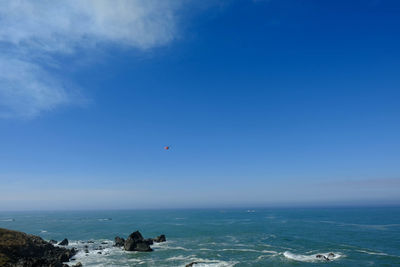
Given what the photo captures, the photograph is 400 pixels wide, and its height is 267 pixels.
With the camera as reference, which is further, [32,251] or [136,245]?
[136,245]

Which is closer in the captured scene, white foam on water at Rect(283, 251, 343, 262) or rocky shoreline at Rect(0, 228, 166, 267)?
rocky shoreline at Rect(0, 228, 166, 267)

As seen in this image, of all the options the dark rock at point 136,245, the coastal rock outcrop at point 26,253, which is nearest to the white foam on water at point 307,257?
the dark rock at point 136,245

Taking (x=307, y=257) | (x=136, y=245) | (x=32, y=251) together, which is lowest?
(x=307, y=257)

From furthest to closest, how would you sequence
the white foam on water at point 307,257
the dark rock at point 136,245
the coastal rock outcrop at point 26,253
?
the dark rock at point 136,245
the white foam on water at point 307,257
the coastal rock outcrop at point 26,253

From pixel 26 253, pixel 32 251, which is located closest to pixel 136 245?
pixel 32 251

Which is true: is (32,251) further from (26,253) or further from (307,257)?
(307,257)

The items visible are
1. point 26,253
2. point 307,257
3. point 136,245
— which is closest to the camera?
point 26,253

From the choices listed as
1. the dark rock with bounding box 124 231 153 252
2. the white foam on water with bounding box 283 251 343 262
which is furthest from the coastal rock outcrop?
the white foam on water with bounding box 283 251 343 262

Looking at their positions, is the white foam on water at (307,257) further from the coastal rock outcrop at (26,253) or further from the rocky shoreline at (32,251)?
the coastal rock outcrop at (26,253)

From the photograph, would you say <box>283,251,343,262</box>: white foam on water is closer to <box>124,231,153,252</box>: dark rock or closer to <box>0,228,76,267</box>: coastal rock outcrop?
<box>124,231,153,252</box>: dark rock
